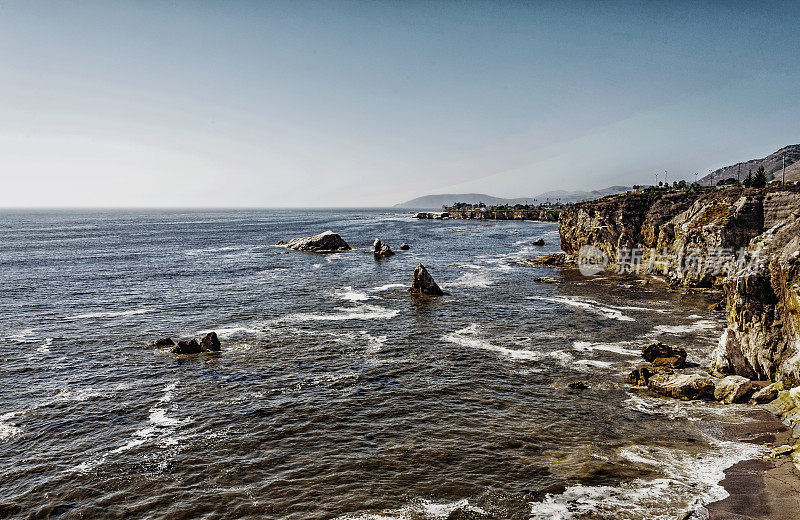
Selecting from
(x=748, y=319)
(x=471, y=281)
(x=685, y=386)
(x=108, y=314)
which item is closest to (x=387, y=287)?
(x=471, y=281)

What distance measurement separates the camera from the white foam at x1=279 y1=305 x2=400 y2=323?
54750 mm

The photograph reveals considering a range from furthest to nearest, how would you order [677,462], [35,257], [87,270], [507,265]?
[35,257]
[507,265]
[87,270]
[677,462]

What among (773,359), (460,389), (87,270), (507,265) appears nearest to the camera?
(773,359)

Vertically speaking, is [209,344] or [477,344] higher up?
[209,344]

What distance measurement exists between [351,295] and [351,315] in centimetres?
1188

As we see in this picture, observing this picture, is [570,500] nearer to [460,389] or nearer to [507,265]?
[460,389]

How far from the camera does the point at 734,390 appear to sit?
31.5 metres

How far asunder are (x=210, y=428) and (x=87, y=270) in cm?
7693

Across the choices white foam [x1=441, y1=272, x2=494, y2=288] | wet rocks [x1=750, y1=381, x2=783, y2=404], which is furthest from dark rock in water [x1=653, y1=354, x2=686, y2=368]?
white foam [x1=441, y1=272, x2=494, y2=288]

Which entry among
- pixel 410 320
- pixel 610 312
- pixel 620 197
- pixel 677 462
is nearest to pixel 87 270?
pixel 410 320

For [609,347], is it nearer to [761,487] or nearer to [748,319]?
[748,319]

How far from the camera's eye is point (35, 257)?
358ft

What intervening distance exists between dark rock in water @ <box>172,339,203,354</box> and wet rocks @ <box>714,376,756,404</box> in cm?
4185

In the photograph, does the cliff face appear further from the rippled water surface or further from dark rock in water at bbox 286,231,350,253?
dark rock in water at bbox 286,231,350,253
